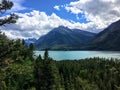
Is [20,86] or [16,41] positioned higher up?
[16,41]

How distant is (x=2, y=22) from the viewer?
17.1 metres

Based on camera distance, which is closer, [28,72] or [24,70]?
[24,70]

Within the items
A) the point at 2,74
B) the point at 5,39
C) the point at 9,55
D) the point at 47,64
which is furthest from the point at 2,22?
the point at 47,64

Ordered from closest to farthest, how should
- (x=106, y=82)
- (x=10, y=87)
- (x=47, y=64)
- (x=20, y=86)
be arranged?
(x=47, y=64) → (x=10, y=87) → (x=20, y=86) → (x=106, y=82)

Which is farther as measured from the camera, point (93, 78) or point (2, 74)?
point (93, 78)

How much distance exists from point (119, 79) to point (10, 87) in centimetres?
6954

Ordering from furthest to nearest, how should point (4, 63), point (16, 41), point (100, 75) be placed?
1. point (100, 75)
2. point (16, 41)
3. point (4, 63)

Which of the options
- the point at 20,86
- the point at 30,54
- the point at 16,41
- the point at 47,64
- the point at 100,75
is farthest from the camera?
the point at 100,75

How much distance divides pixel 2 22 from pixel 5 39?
1114mm

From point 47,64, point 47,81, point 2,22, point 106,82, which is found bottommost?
point 106,82

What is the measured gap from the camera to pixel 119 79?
13888 centimetres

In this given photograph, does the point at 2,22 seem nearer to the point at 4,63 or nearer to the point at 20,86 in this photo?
the point at 4,63

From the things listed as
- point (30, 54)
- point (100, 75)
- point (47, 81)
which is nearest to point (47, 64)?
point (47, 81)

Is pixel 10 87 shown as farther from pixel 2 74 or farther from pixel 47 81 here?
pixel 2 74
